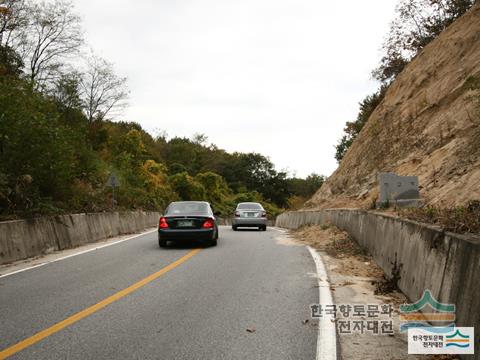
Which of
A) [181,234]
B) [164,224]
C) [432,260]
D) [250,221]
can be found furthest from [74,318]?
[250,221]

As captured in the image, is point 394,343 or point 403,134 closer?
point 394,343

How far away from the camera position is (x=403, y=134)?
2530 centimetres

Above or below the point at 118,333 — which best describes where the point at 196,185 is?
above

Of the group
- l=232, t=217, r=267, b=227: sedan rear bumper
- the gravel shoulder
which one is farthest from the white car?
the gravel shoulder

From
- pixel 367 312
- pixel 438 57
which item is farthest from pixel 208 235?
pixel 438 57

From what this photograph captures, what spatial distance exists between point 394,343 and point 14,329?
13.7ft

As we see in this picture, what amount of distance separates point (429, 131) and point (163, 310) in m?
19.4

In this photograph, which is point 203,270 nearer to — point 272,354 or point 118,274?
point 118,274

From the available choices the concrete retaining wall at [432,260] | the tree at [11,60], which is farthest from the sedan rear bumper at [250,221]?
the tree at [11,60]

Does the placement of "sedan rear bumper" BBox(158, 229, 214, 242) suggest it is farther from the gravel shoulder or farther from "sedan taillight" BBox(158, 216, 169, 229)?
the gravel shoulder

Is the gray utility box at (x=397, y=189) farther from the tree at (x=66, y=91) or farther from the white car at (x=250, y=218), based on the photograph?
the tree at (x=66, y=91)

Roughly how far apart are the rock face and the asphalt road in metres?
8.01

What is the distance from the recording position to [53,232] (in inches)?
553

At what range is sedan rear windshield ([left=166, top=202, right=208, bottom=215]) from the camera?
14.8m
